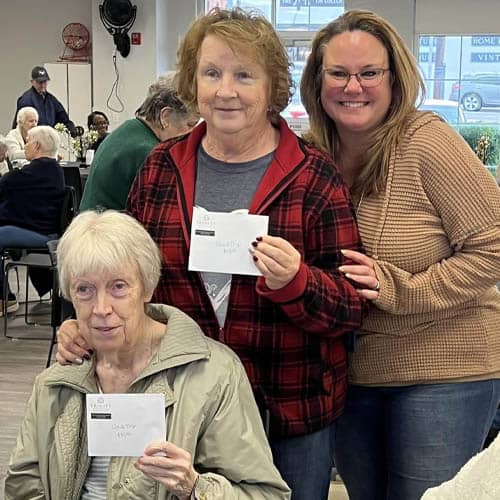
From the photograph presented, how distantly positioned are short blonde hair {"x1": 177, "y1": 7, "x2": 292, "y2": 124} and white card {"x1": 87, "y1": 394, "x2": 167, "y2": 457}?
2.21 feet

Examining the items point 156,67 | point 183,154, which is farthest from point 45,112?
point 183,154

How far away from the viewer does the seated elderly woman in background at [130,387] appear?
1.60 meters

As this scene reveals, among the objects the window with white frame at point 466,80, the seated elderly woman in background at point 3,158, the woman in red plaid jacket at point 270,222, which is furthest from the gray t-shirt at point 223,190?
the window with white frame at point 466,80

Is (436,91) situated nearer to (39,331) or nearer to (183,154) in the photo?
(39,331)

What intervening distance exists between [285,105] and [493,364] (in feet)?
2.45

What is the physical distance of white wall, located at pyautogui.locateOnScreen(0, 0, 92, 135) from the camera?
36.2 ft

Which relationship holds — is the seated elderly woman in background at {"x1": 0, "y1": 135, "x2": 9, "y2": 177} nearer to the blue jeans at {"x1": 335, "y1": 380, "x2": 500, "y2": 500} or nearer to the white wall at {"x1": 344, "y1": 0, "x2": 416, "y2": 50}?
the white wall at {"x1": 344, "y1": 0, "x2": 416, "y2": 50}

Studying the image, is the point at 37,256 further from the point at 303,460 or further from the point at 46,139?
the point at 303,460

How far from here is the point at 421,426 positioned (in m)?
1.77

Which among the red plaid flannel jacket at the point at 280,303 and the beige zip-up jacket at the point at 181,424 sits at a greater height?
the red plaid flannel jacket at the point at 280,303

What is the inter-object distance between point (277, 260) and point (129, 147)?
1.15 meters

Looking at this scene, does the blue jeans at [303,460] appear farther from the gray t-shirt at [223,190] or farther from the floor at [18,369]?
the floor at [18,369]

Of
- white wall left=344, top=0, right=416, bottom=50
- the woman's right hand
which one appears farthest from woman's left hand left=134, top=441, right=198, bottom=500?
white wall left=344, top=0, right=416, bottom=50

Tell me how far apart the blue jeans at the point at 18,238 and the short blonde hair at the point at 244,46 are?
12.8 ft
